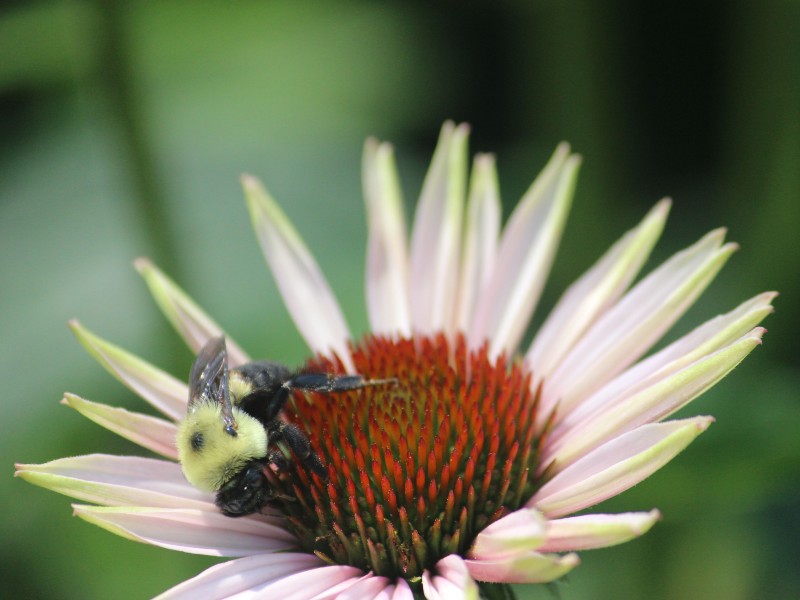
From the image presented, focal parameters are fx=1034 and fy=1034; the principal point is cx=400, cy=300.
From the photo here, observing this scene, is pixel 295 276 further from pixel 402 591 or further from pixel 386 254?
pixel 402 591

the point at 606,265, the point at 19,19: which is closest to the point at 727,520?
the point at 606,265

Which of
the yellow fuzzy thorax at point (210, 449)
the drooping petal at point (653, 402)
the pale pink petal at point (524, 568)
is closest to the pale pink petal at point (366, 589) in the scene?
the pale pink petal at point (524, 568)

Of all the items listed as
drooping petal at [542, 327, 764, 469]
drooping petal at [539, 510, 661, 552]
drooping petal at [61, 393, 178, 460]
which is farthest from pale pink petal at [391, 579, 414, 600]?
drooping petal at [61, 393, 178, 460]

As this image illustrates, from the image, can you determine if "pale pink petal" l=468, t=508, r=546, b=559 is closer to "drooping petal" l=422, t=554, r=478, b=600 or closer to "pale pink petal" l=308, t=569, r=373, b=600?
"drooping petal" l=422, t=554, r=478, b=600

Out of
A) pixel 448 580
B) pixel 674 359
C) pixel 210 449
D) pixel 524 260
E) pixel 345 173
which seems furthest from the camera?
pixel 345 173

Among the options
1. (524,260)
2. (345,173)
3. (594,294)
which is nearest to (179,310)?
(524,260)

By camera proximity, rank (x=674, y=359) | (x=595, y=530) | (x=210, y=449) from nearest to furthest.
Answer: (x=595, y=530) < (x=210, y=449) < (x=674, y=359)

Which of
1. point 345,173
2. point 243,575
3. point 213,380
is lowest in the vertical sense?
point 243,575
